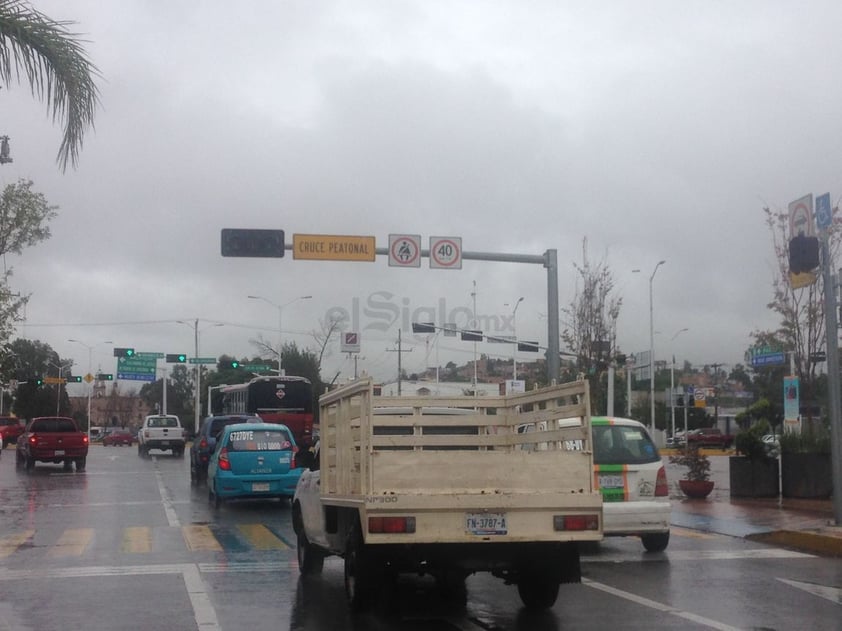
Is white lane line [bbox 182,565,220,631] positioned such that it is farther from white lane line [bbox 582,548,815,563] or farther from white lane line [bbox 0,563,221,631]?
white lane line [bbox 582,548,815,563]

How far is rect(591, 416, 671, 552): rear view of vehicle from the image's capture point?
1332 cm

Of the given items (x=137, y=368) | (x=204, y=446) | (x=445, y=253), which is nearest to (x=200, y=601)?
(x=445, y=253)

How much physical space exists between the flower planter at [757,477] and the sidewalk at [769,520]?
0.54 ft

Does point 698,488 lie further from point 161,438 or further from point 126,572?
point 161,438

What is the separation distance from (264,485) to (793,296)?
1171 cm

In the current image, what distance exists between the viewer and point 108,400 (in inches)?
5630

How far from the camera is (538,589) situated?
952cm

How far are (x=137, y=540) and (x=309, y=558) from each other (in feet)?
14.4

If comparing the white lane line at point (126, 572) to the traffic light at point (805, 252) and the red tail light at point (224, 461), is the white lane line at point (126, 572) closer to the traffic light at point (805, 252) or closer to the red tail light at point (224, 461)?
the red tail light at point (224, 461)

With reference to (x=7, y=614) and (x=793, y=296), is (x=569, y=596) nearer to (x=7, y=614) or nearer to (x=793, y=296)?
(x=7, y=614)

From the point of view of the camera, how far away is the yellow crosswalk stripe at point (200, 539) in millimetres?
14234

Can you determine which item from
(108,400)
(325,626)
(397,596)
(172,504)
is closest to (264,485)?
(172,504)

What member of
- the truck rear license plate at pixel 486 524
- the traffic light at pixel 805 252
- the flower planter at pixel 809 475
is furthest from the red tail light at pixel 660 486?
the flower planter at pixel 809 475

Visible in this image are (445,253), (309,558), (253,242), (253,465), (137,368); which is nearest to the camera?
(309,558)
